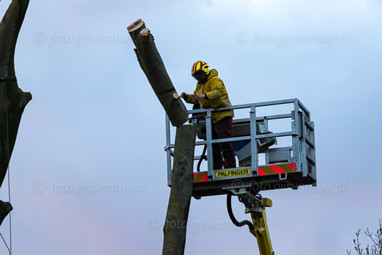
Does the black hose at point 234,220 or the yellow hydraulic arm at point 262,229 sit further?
the yellow hydraulic arm at point 262,229

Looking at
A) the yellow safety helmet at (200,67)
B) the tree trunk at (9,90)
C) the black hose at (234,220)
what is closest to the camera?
the tree trunk at (9,90)

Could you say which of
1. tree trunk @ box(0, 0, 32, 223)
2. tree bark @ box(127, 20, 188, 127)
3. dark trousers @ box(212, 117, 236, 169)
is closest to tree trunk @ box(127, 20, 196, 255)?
tree bark @ box(127, 20, 188, 127)

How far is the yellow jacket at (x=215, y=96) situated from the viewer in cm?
1391

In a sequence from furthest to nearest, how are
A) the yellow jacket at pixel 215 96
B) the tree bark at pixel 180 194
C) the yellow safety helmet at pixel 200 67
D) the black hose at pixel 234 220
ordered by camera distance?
the black hose at pixel 234 220 < the yellow safety helmet at pixel 200 67 < the yellow jacket at pixel 215 96 < the tree bark at pixel 180 194

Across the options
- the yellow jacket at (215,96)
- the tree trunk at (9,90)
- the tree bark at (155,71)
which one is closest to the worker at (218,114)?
the yellow jacket at (215,96)

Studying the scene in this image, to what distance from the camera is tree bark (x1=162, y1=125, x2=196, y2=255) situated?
10641 mm

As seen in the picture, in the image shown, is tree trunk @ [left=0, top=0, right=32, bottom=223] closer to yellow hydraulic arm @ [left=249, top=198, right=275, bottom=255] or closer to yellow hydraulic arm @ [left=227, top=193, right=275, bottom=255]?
yellow hydraulic arm @ [left=227, top=193, right=275, bottom=255]

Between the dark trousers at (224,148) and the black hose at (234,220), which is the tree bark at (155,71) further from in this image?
the black hose at (234,220)

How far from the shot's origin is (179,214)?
35.5 feet

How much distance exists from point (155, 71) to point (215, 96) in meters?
3.19

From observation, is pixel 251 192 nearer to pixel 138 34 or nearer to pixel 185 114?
Answer: pixel 185 114

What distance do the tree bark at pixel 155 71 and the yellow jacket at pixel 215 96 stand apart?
2457 mm

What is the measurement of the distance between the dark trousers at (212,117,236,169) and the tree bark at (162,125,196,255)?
259cm

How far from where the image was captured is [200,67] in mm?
14242
